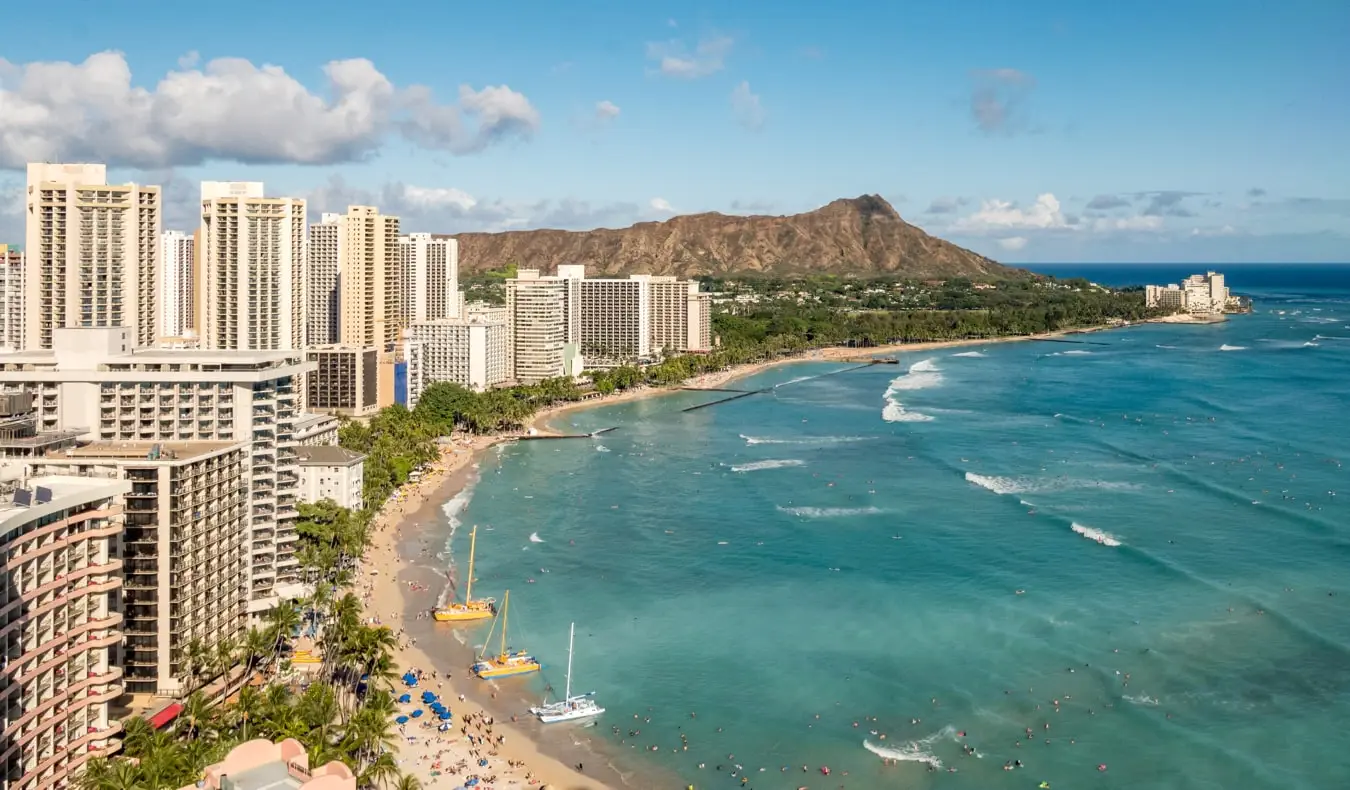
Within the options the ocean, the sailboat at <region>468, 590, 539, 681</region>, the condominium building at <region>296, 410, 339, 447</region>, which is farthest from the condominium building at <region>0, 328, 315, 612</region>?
the condominium building at <region>296, 410, 339, 447</region>

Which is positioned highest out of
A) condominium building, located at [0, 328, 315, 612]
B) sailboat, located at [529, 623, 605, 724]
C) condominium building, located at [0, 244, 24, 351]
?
condominium building, located at [0, 244, 24, 351]

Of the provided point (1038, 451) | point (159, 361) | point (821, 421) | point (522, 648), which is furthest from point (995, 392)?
point (159, 361)

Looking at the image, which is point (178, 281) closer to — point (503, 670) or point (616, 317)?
point (616, 317)

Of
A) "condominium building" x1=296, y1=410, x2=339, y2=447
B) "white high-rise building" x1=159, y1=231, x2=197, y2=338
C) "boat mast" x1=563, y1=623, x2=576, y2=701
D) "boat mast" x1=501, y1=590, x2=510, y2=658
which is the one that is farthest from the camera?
"white high-rise building" x1=159, y1=231, x2=197, y2=338

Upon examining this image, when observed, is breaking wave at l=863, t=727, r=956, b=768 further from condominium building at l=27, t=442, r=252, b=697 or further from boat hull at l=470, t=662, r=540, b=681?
condominium building at l=27, t=442, r=252, b=697

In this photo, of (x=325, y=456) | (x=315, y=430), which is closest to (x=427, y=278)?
(x=315, y=430)

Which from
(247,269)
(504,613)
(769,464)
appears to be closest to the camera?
(504,613)

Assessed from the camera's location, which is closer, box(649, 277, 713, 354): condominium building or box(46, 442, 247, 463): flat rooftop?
box(46, 442, 247, 463): flat rooftop
